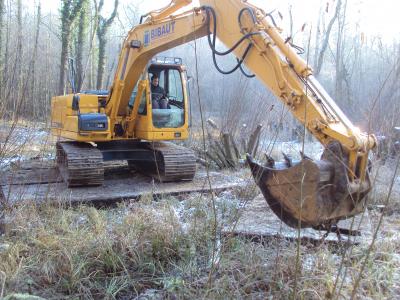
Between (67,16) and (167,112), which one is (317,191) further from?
(67,16)

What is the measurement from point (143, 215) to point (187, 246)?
0.70 m

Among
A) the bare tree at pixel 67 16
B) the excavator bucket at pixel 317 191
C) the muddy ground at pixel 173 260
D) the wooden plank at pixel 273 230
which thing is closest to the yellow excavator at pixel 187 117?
the excavator bucket at pixel 317 191

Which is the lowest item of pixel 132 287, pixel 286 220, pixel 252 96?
pixel 132 287

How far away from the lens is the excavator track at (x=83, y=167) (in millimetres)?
A: 6480

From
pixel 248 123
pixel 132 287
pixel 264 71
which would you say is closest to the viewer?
pixel 132 287

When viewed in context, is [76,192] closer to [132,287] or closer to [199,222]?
[199,222]

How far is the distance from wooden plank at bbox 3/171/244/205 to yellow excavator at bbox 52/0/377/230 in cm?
23

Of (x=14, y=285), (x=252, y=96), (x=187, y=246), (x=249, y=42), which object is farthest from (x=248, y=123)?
(x=14, y=285)

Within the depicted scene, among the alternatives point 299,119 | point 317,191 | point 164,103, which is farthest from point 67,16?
point 317,191

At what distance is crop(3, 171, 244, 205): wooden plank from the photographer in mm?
5586

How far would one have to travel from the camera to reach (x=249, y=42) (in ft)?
14.6

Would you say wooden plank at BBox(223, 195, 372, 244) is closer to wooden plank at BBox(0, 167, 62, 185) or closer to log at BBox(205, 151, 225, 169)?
wooden plank at BBox(0, 167, 62, 185)

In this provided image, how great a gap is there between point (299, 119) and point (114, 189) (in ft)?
12.2

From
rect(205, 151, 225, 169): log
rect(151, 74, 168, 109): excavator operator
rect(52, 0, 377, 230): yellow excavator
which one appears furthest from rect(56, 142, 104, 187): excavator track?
rect(205, 151, 225, 169): log
